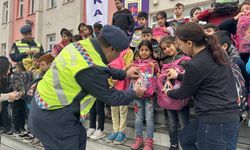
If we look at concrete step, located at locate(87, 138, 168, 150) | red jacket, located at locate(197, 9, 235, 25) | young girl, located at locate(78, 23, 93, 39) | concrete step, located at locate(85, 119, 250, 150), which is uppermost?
red jacket, located at locate(197, 9, 235, 25)

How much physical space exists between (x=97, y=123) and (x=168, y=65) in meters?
2.10

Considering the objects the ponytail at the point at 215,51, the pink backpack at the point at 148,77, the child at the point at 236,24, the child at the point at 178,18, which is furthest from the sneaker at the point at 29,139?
the ponytail at the point at 215,51

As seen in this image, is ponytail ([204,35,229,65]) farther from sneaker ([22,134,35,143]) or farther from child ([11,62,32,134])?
child ([11,62,32,134])

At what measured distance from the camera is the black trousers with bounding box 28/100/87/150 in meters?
2.99

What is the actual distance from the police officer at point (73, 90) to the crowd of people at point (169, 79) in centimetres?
1

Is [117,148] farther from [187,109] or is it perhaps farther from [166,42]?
[166,42]

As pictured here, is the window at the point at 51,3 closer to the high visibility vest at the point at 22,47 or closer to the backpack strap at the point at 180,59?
the high visibility vest at the point at 22,47

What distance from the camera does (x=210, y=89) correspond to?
3.02 meters

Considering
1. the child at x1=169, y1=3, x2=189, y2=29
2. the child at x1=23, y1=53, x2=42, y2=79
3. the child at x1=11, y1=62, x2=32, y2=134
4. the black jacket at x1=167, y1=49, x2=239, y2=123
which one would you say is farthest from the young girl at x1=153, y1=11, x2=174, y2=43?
the black jacket at x1=167, y1=49, x2=239, y2=123

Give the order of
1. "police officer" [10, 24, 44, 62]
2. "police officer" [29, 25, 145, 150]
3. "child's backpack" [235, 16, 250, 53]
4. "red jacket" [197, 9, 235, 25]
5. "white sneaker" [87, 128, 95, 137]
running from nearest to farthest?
"police officer" [29, 25, 145, 150], "child's backpack" [235, 16, 250, 53], "red jacket" [197, 9, 235, 25], "white sneaker" [87, 128, 95, 137], "police officer" [10, 24, 44, 62]

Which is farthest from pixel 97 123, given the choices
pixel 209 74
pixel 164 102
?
pixel 209 74

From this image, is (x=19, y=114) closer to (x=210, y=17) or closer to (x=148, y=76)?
(x=148, y=76)

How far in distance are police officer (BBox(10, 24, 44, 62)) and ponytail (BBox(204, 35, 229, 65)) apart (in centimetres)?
534

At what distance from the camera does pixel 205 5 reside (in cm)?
1055
